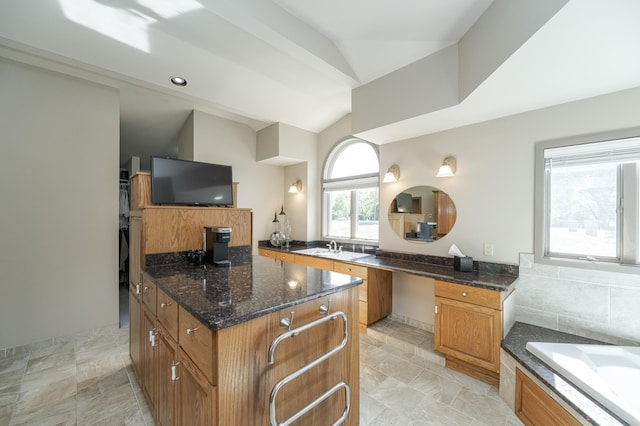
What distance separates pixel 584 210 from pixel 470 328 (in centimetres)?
141

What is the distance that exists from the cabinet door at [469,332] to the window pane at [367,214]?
1521 mm

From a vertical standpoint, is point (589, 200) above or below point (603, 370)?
above

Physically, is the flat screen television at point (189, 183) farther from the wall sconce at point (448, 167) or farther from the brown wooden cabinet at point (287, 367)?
the wall sconce at point (448, 167)

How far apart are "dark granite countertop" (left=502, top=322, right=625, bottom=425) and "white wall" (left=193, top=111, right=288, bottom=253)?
145 inches

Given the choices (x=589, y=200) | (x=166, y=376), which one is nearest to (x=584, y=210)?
(x=589, y=200)

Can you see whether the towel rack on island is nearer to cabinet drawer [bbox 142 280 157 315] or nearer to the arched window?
cabinet drawer [bbox 142 280 157 315]

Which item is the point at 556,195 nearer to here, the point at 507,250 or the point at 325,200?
the point at 507,250

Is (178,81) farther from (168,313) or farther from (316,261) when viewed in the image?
(316,261)

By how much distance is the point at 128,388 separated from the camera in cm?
208

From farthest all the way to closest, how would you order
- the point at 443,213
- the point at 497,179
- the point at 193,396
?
the point at 443,213 < the point at 497,179 < the point at 193,396

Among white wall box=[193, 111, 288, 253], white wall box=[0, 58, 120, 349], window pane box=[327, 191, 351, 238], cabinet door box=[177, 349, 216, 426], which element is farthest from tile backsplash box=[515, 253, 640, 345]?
white wall box=[0, 58, 120, 349]

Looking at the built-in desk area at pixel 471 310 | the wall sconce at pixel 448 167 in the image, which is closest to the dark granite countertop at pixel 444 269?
the built-in desk area at pixel 471 310

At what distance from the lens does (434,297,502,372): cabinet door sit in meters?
2.07

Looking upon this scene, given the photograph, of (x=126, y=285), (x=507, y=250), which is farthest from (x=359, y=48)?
(x=126, y=285)
